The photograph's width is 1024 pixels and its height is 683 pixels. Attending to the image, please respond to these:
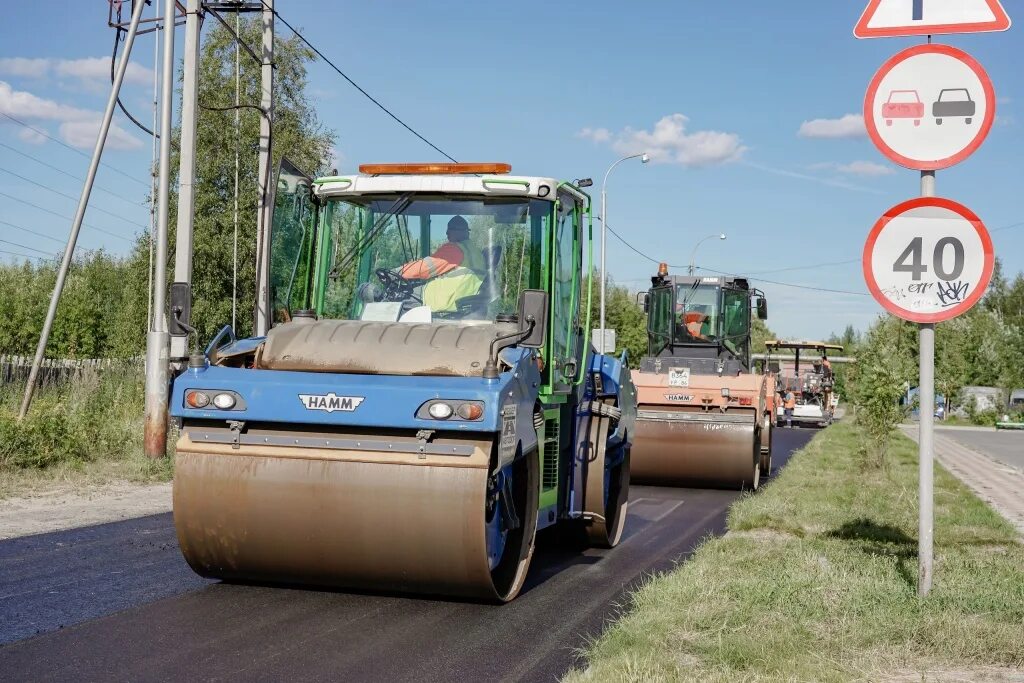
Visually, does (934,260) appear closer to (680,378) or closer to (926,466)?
(926,466)

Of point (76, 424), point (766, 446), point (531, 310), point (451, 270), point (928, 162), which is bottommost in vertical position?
point (766, 446)

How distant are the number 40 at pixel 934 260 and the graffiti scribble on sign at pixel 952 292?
Result: 4 centimetres

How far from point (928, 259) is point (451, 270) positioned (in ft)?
9.57

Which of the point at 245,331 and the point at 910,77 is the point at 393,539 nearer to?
the point at 910,77

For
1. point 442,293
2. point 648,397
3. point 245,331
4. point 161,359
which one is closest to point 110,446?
point 161,359

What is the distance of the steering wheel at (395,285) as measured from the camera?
7637 millimetres

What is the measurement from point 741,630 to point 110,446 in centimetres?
1046

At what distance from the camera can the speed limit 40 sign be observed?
6.22 meters

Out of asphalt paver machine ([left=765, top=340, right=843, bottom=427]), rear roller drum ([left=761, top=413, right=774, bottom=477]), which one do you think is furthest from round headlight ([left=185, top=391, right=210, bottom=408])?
asphalt paver machine ([left=765, top=340, right=843, bottom=427])

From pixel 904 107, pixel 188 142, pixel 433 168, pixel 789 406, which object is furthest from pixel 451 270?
pixel 789 406

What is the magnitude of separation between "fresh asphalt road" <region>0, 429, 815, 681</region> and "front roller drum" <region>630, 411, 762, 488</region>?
5.82 metres

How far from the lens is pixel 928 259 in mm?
6301

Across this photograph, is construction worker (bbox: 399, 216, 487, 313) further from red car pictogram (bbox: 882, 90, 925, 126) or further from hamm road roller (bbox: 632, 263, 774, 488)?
hamm road roller (bbox: 632, 263, 774, 488)

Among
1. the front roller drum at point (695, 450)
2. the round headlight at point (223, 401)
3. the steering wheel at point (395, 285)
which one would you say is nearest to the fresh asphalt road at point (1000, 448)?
the front roller drum at point (695, 450)
